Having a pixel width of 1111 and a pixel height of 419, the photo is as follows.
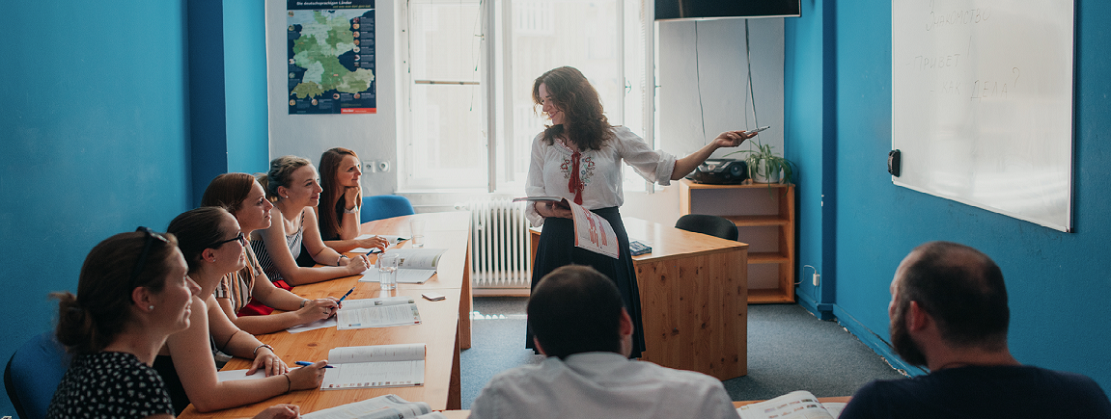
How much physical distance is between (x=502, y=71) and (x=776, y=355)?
9.14 ft

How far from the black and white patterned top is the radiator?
395cm

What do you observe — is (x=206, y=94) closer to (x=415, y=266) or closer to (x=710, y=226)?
(x=415, y=266)

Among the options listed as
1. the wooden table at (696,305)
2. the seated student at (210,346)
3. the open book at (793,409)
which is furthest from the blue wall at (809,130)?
the seated student at (210,346)

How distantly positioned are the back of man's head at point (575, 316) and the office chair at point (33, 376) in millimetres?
985

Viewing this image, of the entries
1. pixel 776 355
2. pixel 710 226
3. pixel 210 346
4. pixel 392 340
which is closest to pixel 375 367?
pixel 392 340

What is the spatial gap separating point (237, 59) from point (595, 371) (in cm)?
404

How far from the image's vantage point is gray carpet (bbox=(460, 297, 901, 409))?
3500 millimetres

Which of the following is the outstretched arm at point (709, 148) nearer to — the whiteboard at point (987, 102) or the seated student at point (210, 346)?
the whiteboard at point (987, 102)

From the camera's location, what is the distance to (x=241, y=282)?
2.31 metres

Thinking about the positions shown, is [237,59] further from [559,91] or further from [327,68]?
[559,91]

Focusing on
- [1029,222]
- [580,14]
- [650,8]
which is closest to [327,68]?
[580,14]

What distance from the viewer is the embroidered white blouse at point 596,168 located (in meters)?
2.91

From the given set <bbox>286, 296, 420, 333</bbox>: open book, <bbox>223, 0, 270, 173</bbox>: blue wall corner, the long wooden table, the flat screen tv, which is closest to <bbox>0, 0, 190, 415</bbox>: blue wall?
<bbox>223, 0, 270, 173</bbox>: blue wall corner

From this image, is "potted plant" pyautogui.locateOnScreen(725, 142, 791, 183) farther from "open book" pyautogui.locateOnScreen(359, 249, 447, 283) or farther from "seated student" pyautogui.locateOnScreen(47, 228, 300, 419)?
"seated student" pyautogui.locateOnScreen(47, 228, 300, 419)
